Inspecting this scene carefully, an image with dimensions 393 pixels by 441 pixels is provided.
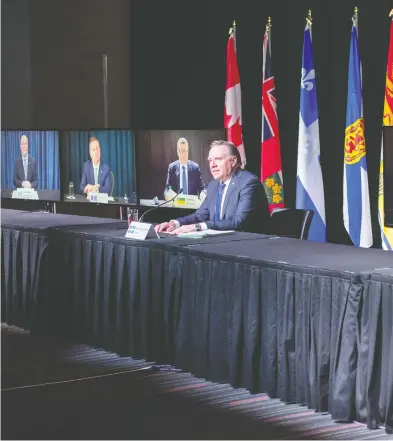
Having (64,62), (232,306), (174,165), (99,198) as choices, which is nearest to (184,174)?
(174,165)

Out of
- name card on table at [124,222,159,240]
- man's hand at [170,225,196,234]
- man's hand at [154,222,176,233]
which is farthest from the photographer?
man's hand at [154,222,176,233]

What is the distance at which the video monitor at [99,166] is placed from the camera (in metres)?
6.83

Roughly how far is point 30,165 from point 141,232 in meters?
2.71

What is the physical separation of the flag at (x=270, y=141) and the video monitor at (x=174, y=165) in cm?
108

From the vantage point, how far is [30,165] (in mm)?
7500

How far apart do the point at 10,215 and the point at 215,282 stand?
2.72 metres

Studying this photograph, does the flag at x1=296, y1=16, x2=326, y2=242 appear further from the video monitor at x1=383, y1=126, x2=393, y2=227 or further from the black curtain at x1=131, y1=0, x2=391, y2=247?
the video monitor at x1=383, y1=126, x2=393, y2=227

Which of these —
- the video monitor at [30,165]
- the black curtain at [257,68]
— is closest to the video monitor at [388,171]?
the black curtain at [257,68]

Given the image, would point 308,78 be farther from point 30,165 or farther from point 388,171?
point 388,171

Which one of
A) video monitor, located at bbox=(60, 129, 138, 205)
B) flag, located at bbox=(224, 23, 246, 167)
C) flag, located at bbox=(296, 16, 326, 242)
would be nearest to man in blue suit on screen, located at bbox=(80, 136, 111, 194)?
video monitor, located at bbox=(60, 129, 138, 205)

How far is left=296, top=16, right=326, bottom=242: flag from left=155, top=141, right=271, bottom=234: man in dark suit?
1391mm

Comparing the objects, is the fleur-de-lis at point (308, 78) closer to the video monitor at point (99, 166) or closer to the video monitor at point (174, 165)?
the video monitor at point (174, 165)

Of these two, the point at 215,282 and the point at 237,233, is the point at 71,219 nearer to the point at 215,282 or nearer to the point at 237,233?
the point at 237,233

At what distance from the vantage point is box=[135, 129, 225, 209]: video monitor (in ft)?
21.0
